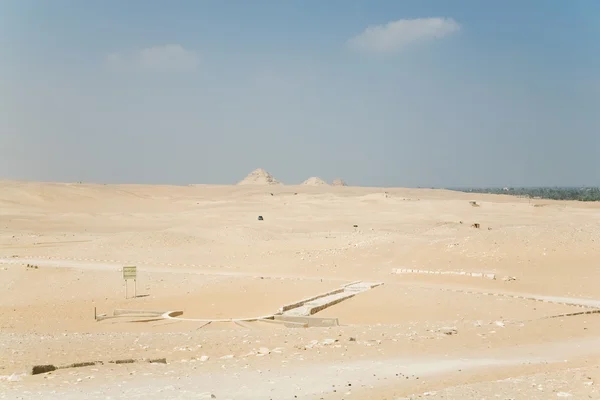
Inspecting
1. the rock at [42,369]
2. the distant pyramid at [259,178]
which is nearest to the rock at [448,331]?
the rock at [42,369]

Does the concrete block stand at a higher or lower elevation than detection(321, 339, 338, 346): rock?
lower

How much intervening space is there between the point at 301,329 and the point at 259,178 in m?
147

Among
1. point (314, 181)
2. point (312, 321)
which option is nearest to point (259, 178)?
point (314, 181)

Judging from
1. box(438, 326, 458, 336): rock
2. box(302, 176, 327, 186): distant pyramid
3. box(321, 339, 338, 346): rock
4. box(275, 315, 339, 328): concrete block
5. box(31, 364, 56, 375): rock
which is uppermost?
box(302, 176, 327, 186): distant pyramid

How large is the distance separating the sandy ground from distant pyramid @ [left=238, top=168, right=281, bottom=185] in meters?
109

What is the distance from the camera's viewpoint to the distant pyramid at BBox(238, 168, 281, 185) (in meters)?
159

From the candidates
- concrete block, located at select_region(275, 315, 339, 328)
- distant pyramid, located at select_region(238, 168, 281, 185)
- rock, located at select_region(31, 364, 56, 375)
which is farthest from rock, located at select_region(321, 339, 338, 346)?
distant pyramid, located at select_region(238, 168, 281, 185)

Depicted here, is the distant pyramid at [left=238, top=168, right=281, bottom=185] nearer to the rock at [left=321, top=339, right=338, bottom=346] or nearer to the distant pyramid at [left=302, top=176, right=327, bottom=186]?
the distant pyramid at [left=302, top=176, right=327, bottom=186]

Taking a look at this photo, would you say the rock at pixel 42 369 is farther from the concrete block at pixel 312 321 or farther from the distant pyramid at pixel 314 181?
the distant pyramid at pixel 314 181

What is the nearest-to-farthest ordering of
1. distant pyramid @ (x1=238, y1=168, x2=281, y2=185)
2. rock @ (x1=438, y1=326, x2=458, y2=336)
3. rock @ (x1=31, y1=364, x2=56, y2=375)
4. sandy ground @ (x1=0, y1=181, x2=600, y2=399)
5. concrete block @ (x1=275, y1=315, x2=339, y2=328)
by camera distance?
sandy ground @ (x1=0, y1=181, x2=600, y2=399) → rock @ (x1=31, y1=364, x2=56, y2=375) → rock @ (x1=438, y1=326, x2=458, y2=336) → concrete block @ (x1=275, y1=315, x2=339, y2=328) → distant pyramid @ (x1=238, y1=168, x2=281, y2=185)

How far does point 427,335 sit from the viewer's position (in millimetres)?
13516

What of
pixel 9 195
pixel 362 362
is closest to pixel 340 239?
pixel 362 362


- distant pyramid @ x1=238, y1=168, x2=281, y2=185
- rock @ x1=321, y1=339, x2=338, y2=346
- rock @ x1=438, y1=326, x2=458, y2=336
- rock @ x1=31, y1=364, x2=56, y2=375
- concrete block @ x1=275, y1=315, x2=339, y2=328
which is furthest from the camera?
distant pyramid @ x1=238, y1=168, x2=281, y2=185

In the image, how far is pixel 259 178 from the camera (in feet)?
530
